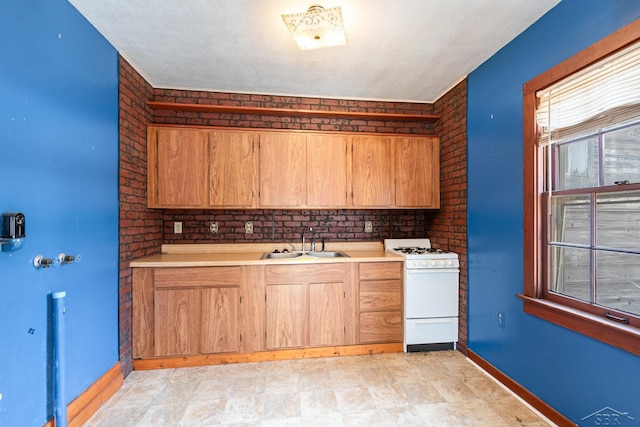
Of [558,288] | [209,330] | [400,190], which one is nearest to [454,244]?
[400,190]

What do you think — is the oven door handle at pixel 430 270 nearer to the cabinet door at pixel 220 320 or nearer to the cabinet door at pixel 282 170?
the cabinet door at pixel 282 170

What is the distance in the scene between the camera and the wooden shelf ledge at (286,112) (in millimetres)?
2996

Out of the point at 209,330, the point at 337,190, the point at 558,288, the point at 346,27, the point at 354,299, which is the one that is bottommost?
the point at 209,330

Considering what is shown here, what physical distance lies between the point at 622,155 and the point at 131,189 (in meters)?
3.58

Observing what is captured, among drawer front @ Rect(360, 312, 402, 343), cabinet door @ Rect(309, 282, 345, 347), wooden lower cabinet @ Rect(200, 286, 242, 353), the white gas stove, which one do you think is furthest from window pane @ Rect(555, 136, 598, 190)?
wooden lower cabinet @ Rect(200, 286, 242, 353)

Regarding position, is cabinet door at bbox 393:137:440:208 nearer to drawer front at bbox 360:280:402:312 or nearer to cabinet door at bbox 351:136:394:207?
cabinet door at bbox 351:136:394:207

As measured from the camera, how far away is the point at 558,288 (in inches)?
76.5

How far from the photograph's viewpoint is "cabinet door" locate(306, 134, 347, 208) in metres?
3.08

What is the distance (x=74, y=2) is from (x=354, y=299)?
10.3 ft

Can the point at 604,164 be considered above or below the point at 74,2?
below

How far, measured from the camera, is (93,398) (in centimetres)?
201

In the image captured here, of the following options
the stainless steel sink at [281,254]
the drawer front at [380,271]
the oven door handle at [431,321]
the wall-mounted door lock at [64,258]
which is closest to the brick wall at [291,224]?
the stainless steel sink at [281,254]

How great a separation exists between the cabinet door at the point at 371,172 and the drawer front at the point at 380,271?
679 mm

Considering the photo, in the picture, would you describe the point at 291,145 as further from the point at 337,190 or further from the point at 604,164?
the point at 604,164
